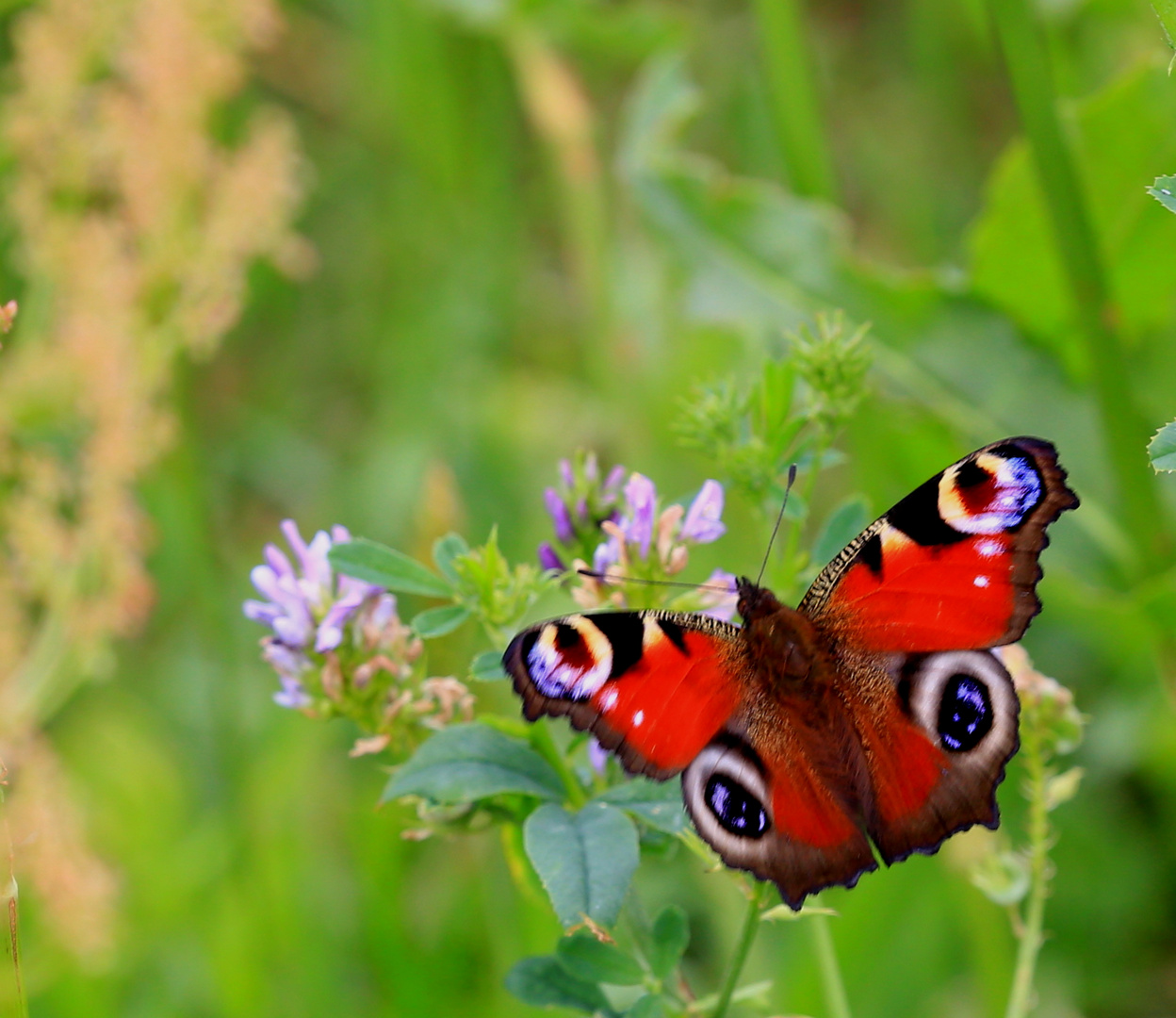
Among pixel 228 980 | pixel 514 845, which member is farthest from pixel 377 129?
pixel 514 845

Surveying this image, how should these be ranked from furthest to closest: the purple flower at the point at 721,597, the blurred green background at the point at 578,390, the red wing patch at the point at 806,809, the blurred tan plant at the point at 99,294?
1. the blurred green background at the point at 578,390
2. the blurred tan plant at the point at 99,294
3. the purple flower at the point at 721,597
4. the red wing patch at the point at 806,809

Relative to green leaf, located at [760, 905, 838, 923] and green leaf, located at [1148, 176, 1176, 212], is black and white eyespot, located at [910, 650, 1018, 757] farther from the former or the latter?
green leaf, located at [1148, 176, 1176, 212]

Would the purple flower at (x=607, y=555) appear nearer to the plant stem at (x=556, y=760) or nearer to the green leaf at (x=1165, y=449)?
the plant stem at (x=556, y=760)

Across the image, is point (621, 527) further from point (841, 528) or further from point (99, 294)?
point (99, 294)

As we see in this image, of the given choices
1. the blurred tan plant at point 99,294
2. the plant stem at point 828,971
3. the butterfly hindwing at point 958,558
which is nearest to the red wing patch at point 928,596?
the butterfly hindwing at point 958,558

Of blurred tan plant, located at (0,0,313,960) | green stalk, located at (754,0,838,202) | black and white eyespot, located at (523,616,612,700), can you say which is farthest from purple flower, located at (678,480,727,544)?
green stalk, located at (754,0,838,202)

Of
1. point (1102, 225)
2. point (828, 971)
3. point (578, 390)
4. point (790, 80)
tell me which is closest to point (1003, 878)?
point (828, 971)
